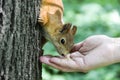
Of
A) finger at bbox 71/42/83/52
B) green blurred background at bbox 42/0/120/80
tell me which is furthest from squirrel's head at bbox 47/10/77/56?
green blurred background at bbox 42/0/120/80

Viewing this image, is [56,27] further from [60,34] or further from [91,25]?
[91,25]

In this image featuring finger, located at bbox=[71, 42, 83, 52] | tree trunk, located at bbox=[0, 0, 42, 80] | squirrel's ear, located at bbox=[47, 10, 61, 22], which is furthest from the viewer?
finger, located at bbox=[71, 42, 83, 52]

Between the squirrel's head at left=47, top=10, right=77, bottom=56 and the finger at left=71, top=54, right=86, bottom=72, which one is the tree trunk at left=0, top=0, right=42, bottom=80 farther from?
the finger at left=71, top=54, right=86, bottom=72

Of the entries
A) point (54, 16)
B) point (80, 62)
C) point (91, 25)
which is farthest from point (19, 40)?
point (91, 25)

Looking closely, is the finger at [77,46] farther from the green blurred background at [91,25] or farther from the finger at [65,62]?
the green blurred background at [91,25]

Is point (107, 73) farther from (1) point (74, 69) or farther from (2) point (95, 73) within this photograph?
(1) point (74, 69)

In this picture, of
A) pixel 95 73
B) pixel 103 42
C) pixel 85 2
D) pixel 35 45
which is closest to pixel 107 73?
pixel 95 73

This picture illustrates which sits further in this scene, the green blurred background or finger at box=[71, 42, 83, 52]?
the green blurred background

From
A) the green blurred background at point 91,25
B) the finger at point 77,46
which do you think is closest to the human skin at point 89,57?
the finger at point 77,46
